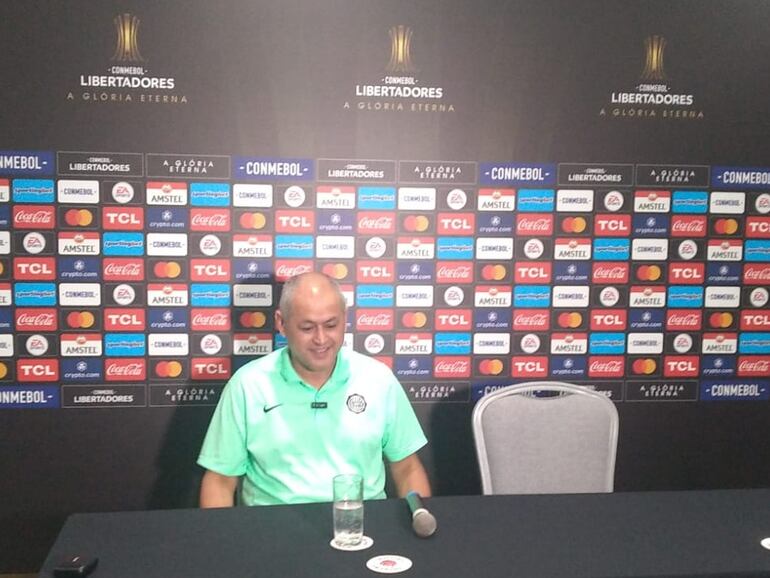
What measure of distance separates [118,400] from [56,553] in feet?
4.40

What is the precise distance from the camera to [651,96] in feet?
9.30

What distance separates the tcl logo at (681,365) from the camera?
9.56 feet

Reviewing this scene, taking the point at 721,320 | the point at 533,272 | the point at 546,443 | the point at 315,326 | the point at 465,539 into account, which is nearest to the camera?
the point at 465,539

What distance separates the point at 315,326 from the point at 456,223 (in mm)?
903

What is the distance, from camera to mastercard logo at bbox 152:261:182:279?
268 centimetres

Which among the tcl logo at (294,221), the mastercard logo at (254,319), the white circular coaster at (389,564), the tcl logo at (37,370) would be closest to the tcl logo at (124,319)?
the tcl logo at (37,370)

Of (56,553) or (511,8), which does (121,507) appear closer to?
(56,553)

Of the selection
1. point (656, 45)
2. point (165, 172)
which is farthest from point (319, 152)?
point (656, 45)

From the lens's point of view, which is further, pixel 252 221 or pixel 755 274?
pixel 755 274

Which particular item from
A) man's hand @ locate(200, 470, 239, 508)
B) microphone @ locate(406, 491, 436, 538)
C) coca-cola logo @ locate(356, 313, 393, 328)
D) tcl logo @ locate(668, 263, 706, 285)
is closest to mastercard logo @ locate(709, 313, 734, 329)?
tcl logo @ locate(668, 263, 706, 285)

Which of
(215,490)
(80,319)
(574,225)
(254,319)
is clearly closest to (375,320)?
(254,319)

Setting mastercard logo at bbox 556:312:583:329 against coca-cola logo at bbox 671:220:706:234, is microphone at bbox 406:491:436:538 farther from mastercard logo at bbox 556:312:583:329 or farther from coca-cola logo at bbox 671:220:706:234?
coca-cola logo at bbox 671:220:706:234

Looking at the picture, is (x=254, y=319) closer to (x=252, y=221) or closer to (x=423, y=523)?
(x=252, y=221)

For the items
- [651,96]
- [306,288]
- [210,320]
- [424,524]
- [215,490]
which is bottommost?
[215,490]
